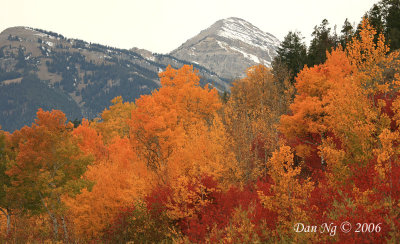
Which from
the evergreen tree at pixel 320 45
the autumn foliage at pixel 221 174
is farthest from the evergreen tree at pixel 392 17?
the autumn foliage at pixel 221 174

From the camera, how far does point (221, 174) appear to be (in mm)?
21234

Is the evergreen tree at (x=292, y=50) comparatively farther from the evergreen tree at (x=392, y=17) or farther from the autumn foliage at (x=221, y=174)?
the autumn foliage at (x=221, y=174)

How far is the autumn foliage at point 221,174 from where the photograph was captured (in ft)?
36.9

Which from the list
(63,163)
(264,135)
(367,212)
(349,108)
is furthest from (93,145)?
(367,212)

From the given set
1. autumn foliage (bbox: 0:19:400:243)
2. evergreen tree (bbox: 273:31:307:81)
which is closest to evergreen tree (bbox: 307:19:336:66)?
evergreen tree (bbox: 273:31:307:81)

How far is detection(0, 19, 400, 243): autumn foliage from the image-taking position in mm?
11250

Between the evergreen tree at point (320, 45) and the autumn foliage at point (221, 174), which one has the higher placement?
the evergreen tree at point (320, 45)

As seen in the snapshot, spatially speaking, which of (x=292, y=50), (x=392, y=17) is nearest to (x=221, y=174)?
(x=292, y=50)

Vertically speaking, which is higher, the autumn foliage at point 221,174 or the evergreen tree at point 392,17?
the evergreen tree at point 392,17

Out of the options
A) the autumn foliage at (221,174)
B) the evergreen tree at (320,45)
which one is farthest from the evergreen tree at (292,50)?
the autumn foliage at (221,174)

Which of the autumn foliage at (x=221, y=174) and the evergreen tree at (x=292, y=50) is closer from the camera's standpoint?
the autumn foliage at (x=221, y=174)

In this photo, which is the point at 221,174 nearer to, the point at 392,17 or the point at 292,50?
the point at 292,50

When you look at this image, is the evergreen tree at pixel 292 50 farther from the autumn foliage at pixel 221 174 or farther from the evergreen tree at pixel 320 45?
the autumn foliage at pixel 221 174

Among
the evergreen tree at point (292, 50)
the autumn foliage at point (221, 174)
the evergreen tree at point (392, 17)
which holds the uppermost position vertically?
the evergreen tree at point (392, 17)
